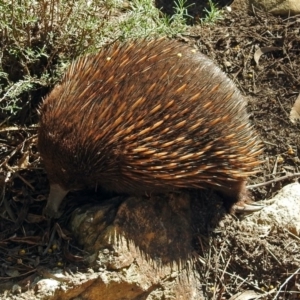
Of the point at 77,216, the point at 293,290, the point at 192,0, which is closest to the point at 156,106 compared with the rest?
the point at 77,216

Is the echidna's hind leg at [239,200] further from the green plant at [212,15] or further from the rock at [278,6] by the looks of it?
the rock at [278,6]

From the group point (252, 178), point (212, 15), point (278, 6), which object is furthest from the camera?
point (278, 6)

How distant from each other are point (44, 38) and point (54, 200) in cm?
108

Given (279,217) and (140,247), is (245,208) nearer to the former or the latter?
(279,217)

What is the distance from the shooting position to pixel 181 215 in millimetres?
3797

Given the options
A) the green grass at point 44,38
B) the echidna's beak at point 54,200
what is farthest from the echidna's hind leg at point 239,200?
the green grass at point 44,38

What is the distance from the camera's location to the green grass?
12.4 ft

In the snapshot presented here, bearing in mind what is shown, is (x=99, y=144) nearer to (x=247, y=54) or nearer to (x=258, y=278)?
(x=258, y=278)

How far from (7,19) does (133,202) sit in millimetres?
1362

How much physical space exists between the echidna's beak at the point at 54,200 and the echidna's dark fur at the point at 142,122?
0.07 metres

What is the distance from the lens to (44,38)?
13.0 feet

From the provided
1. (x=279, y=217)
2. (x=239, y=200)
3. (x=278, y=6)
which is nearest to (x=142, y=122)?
(x=239, y=200)

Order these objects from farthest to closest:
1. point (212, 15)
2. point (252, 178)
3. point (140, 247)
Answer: point (212, 15) < point (252, 178) < point (140, 247)

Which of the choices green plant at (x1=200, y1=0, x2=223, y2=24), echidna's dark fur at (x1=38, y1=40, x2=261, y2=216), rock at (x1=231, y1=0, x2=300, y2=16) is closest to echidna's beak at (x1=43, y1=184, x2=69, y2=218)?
echidna's dark fur at (x1=38, y1=40, x2=261, y2=216)
